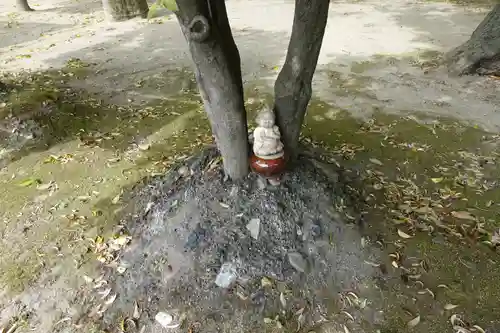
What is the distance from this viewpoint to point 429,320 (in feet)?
7.07

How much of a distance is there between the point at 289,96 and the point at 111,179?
171 cm

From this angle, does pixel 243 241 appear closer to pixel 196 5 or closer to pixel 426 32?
pixel 196 5

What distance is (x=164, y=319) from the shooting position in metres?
2.21

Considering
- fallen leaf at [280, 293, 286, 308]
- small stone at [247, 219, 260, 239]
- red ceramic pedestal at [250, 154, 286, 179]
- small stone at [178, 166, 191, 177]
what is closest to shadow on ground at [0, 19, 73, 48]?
small stone at [178, 166, 191, 177]

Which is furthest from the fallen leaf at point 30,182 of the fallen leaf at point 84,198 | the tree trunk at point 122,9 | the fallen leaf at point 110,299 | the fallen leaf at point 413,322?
the tree trunk at point 122,9

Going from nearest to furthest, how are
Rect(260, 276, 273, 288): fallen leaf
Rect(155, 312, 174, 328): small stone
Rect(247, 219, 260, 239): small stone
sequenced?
Rect(155, 312, 174, 328): small stone → Rect(260, 276, 273, 288): fallen leaf → Rect(247, 219, 260, 239): small stone

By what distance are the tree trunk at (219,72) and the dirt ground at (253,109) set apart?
0.94 meters

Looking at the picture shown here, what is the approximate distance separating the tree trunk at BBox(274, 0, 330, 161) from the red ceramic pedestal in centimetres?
13

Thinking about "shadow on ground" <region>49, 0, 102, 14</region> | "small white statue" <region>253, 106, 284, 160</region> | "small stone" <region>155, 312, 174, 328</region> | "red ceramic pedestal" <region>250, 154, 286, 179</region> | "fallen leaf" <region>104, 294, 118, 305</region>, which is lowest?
"shadow on ground" <region>49, 0, 102, 14</region>

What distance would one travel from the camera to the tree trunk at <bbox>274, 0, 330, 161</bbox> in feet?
6.73

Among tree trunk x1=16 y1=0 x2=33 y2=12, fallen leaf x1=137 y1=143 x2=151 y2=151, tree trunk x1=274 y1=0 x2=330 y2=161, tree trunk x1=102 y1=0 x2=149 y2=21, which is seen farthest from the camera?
tree trunk x1=16 y1=0 x2=33 y2=12

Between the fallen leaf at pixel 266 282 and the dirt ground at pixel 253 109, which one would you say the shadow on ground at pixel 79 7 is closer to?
the dirt ground at pixel 253 109

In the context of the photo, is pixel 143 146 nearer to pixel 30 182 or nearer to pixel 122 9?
pixel 30 182

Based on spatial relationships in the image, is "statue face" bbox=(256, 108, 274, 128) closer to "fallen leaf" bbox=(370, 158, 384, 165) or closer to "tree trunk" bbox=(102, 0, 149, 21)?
"fallen leaf" bbox=(370, 158, 384, 165)
